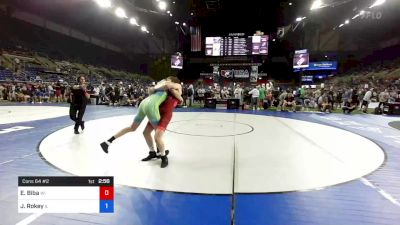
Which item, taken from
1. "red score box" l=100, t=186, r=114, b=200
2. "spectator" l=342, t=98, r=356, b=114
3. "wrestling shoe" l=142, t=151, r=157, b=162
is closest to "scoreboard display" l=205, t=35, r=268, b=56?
"spectator" l=342, t=98, r=356, b=114

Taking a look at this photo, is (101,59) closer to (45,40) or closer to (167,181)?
(45,40)

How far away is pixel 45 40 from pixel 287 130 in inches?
1352

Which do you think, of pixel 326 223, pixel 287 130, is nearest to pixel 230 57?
pixel 287 130

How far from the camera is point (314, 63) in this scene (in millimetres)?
36438

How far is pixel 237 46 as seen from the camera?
2283cm

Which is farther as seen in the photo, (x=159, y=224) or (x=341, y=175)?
(x=341, y=175)

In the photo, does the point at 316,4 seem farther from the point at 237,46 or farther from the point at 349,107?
the point at 349,107
